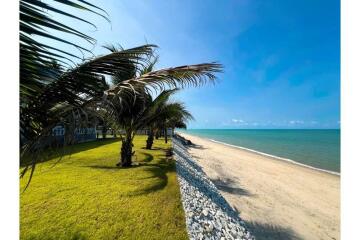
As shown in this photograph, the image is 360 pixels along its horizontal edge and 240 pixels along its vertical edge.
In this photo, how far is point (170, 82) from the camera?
3020 millimetres

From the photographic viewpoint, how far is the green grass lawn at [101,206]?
3.92 meters

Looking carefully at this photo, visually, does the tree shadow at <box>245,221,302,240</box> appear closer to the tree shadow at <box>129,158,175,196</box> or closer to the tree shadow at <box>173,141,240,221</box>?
the tree shadow at <box>173,141,240,221</box>

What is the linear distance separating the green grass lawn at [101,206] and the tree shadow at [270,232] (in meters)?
2.11

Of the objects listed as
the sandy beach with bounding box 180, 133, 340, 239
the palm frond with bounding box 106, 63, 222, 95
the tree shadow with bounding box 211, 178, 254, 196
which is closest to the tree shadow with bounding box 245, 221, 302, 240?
the sandy beach with bounding box 180, 133, 340, 239

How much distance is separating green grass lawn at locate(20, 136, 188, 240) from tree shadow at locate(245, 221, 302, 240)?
6.91 ft

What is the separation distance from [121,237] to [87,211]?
1248 millimetres

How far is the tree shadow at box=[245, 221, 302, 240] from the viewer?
5.68m

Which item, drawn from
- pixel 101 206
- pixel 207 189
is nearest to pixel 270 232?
pixel 207 189

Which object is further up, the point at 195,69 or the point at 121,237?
the point at 195,69

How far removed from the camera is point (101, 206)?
4918mm
